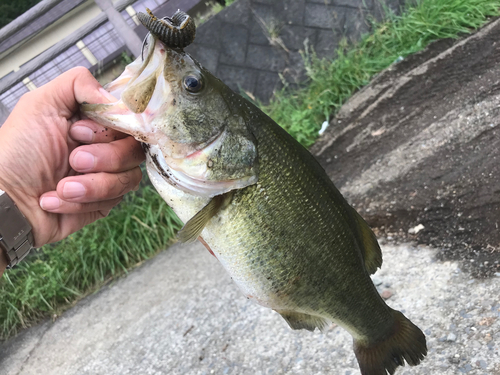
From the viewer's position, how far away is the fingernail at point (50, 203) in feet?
5.10

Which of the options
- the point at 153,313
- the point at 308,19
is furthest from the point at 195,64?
the point at 308,19

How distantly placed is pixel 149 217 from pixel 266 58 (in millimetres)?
3077

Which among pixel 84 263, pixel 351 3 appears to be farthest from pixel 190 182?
pixel 351 3

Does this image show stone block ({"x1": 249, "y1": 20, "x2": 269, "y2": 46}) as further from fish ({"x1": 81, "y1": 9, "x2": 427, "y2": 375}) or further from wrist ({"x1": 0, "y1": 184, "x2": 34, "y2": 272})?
wrist ({"x1": 0, "y1": 184, "x2": 34, "y2": 272})

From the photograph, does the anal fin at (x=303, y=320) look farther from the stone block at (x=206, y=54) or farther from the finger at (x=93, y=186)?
the stone block at (x=206, y=54)

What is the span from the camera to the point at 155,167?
1450 millimetres

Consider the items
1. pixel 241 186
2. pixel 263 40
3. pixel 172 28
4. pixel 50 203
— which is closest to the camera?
pixel 172 28

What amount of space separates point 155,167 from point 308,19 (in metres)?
4.95

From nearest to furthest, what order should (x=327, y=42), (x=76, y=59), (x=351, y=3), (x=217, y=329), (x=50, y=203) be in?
(x=50, y=203) < (x=217, y=329) < (x=76, y=59) < (x=351, y=3) < (x=327, y=42)

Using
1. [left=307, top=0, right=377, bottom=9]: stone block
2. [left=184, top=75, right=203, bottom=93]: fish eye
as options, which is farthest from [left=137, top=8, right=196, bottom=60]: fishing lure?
[left=307, top=0, right=377, bottom=9]: stone block

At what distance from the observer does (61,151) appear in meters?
1.58

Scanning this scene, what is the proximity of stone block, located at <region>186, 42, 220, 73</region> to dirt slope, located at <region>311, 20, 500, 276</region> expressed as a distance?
216 centimetres

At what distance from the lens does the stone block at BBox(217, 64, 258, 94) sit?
18.5ft

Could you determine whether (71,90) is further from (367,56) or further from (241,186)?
(367,56)
